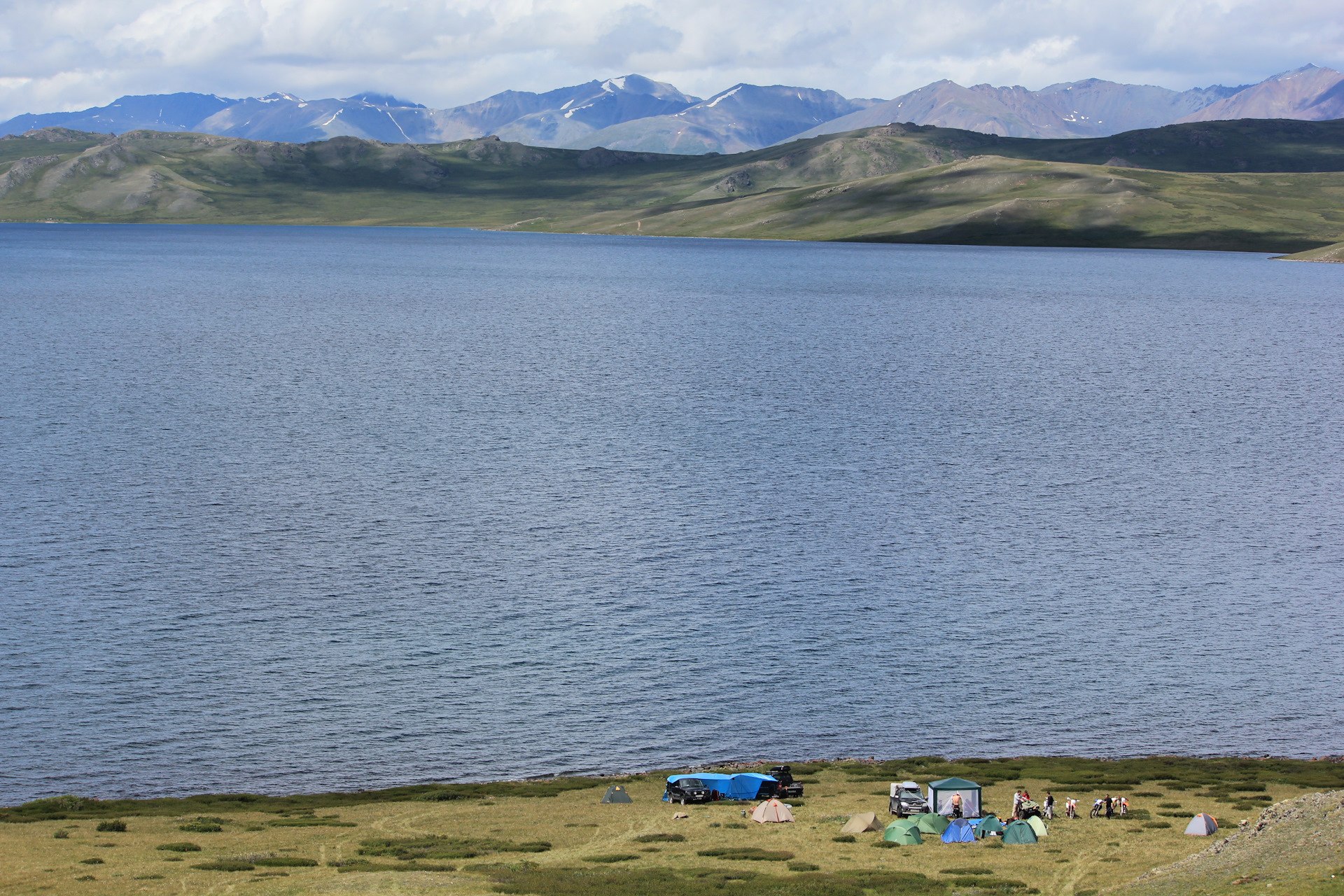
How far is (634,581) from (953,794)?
98.2 feet

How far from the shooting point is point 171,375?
140125 millimetres

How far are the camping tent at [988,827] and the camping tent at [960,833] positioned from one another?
0.23 meters

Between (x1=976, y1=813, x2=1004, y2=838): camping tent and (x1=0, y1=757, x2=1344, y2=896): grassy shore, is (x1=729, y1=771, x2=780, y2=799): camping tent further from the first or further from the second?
(x1=976, y1=813, x2=1004, y2=838): camping tent

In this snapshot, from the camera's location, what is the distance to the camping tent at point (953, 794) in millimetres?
47000

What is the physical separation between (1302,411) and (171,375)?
11830 centimetres

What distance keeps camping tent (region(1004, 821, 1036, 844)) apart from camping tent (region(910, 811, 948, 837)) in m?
2.28

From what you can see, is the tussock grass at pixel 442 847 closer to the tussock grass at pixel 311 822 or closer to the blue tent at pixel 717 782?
the tussock grass at pixel 311 822

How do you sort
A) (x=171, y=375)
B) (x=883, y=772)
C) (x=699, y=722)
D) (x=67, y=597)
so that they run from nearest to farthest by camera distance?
(x=883, y=772)
(x=699, y=722)
(x=67, y=597)
(x=171, y=375)

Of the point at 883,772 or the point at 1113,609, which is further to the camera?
the point at 1113,609

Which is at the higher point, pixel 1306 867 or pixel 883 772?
pixel 1306 867

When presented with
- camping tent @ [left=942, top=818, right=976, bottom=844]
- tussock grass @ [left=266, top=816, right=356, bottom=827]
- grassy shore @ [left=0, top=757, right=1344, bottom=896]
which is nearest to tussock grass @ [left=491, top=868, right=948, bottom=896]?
grassy shore @ [left=0, top=757, right=1344, bottom=896]

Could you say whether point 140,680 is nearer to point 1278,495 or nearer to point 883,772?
point 883,772

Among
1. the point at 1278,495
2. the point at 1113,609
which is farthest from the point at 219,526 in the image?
the point at 1278,495

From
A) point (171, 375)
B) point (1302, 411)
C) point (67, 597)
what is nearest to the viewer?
point (67, 597)
